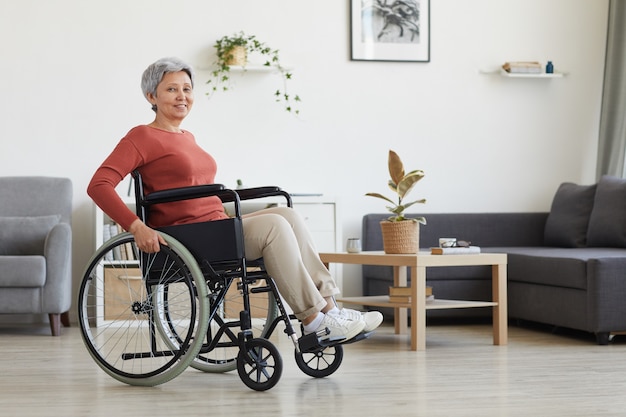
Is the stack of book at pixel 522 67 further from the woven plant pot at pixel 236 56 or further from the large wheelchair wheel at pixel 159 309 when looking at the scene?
the large wheelchair wheel at pixel 159 309

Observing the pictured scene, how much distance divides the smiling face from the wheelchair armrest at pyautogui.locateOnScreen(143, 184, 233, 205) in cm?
33

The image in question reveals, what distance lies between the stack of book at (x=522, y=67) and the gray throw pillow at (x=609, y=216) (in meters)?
0.88

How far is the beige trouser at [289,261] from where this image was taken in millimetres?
2830

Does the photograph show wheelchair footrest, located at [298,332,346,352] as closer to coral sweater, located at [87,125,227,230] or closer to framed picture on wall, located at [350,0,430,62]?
coral sweater, located at [87,125,227,230]

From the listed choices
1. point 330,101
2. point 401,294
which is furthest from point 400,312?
point 330,101

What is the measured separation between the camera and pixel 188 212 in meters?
2.98

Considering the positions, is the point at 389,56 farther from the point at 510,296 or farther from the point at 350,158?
the point at 510,296

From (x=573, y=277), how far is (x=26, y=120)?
3.03m

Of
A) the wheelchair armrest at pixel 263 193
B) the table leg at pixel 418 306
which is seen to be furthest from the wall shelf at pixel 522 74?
the wheelchair armrest at pixel 263 193

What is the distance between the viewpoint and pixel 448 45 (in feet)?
18.5

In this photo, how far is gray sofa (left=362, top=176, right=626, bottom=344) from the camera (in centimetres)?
400

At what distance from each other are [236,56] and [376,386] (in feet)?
9.05

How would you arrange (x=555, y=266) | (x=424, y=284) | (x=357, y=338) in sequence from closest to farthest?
(x=357, y=338) → (x=424, y=284) → (x=555, y=266)

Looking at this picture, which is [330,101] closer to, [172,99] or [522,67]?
[522,67]
